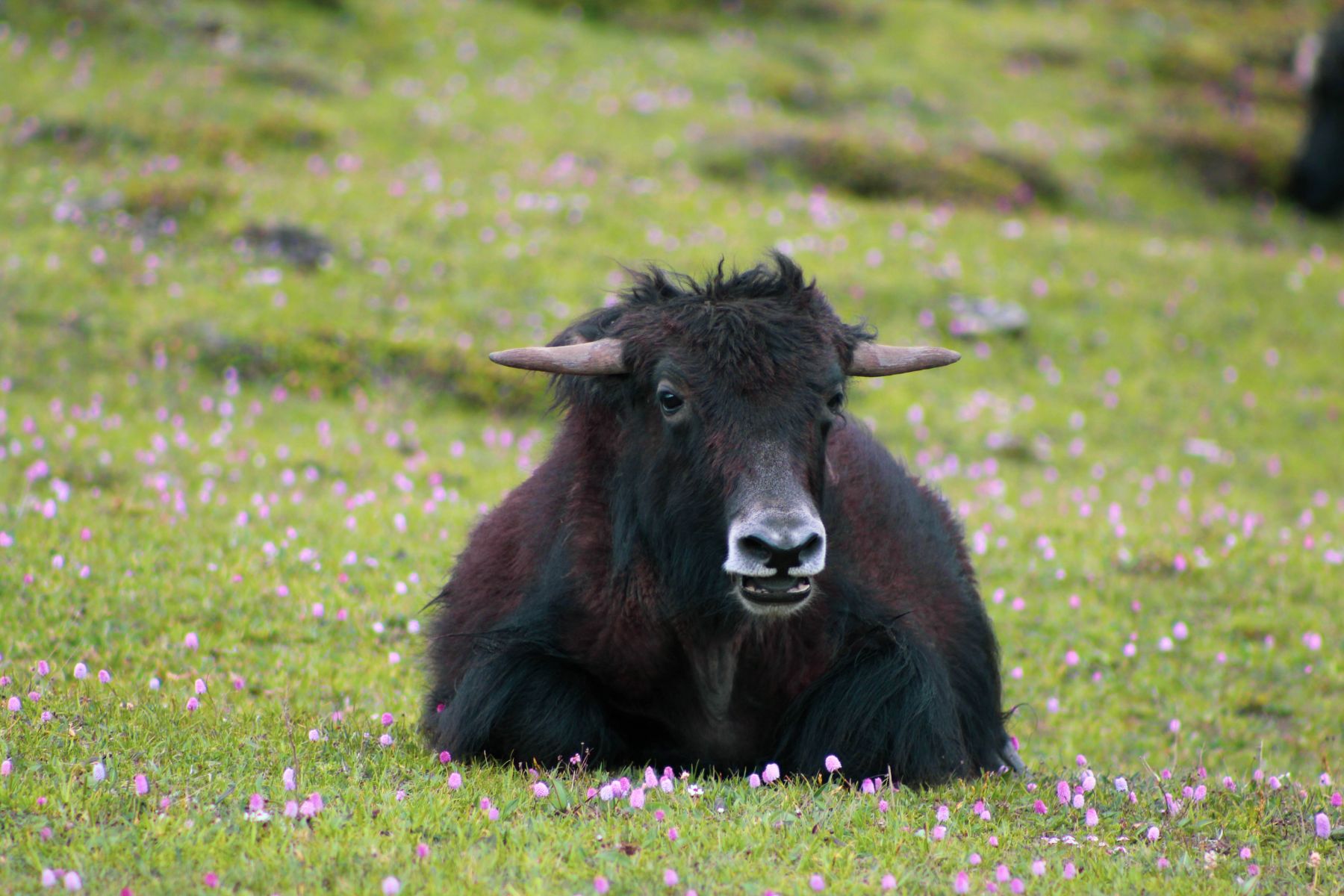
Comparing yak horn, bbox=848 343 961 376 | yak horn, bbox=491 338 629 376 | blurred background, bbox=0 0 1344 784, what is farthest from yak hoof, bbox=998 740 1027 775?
yak horn, bbox=491 338 629 376

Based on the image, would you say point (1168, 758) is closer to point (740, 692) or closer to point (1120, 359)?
point (740, 692)

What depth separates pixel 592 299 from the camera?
15.9m

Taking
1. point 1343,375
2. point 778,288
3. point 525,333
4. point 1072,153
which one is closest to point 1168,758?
point 778,288

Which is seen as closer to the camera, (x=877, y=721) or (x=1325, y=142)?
(x=877, y=721)

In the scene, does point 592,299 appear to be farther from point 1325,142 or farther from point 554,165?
point 1325,142

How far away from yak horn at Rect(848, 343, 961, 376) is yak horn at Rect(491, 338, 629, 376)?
3.58ft

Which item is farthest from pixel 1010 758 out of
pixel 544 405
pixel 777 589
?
pixel 544 405

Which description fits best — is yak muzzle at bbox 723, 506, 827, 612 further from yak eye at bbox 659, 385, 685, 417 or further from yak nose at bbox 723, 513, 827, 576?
yak eye at bbox 659, 385, 685, 417

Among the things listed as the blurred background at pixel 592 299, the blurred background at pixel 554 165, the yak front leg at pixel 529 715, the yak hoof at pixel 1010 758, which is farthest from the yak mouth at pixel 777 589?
the blurred background at pixel 554 165

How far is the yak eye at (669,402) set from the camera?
226 inches

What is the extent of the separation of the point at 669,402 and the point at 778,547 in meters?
0.96

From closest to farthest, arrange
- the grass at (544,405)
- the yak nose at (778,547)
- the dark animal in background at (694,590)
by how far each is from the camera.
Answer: the grass at (544,405) → the yak nose at (778,547) → the dark animal in background at (694,590)

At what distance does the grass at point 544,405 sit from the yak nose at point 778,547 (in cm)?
89

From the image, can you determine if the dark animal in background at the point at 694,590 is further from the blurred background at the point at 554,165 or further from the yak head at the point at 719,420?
the blurred background at the point at 554,165
